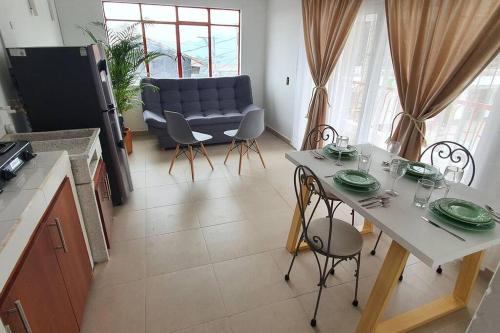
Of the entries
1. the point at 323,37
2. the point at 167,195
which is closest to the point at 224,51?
the point at 323,37

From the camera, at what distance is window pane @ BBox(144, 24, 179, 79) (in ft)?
14.4

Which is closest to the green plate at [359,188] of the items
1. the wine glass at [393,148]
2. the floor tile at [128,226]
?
the wine glass at [393,148]

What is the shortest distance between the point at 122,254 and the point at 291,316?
131cm

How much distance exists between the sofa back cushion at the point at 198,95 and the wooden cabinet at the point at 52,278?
2.92 meters

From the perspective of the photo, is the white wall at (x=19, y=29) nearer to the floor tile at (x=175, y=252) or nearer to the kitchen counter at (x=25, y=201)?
the kitchen counter at (x=25, y=201)

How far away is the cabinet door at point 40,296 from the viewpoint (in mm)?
883

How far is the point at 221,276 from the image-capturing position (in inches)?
75.1

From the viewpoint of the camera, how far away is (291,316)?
1.64 meters

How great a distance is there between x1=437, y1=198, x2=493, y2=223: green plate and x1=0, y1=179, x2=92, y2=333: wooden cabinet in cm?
170

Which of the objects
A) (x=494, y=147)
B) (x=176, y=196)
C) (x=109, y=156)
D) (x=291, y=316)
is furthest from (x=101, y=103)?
(x=494, y=147)

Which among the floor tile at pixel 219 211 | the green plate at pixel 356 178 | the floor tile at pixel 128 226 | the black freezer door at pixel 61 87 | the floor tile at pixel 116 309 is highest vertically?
the black freezer door at pixel 61 87

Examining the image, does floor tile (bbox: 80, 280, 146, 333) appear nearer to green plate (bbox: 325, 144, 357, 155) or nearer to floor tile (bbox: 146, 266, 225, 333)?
floor tile (bbox: 146, 266, 225, 333)

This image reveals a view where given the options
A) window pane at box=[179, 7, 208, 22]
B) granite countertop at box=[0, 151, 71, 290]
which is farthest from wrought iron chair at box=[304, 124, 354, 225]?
window pane at box=[179, 7, 208, 22]

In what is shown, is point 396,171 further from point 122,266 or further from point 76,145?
point 76,145
